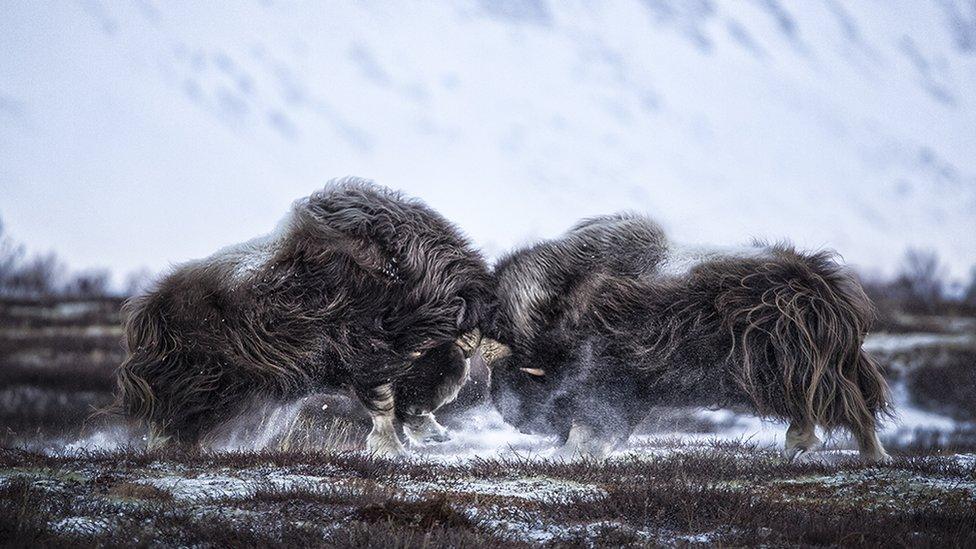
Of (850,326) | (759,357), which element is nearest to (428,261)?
(759,357)

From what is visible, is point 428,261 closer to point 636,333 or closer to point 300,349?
point 300,349

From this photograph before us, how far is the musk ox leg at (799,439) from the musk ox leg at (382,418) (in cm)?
294

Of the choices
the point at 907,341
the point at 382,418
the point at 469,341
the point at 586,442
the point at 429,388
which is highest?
the point at 469,341

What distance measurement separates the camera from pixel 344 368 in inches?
282

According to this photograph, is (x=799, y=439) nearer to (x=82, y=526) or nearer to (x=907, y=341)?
(x=82, y=526)

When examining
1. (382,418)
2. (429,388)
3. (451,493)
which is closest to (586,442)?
(429,388)

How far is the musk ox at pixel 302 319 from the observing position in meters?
6.96

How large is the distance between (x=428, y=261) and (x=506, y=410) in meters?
1.61

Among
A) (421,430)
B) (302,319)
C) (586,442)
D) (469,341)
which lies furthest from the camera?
(421,430)

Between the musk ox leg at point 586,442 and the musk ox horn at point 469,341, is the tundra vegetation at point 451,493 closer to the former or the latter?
the musk ox leg at point 586,442

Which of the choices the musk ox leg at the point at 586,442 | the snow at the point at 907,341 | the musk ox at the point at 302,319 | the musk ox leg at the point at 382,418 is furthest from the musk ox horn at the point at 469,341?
the snow at the point at 907,341

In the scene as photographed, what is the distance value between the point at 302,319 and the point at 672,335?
274 centimetres

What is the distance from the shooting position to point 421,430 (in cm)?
798

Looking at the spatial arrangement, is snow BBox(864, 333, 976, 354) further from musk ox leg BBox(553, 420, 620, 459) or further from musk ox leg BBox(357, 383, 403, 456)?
musk ox leg BBox(357, 383, 403, 456)
